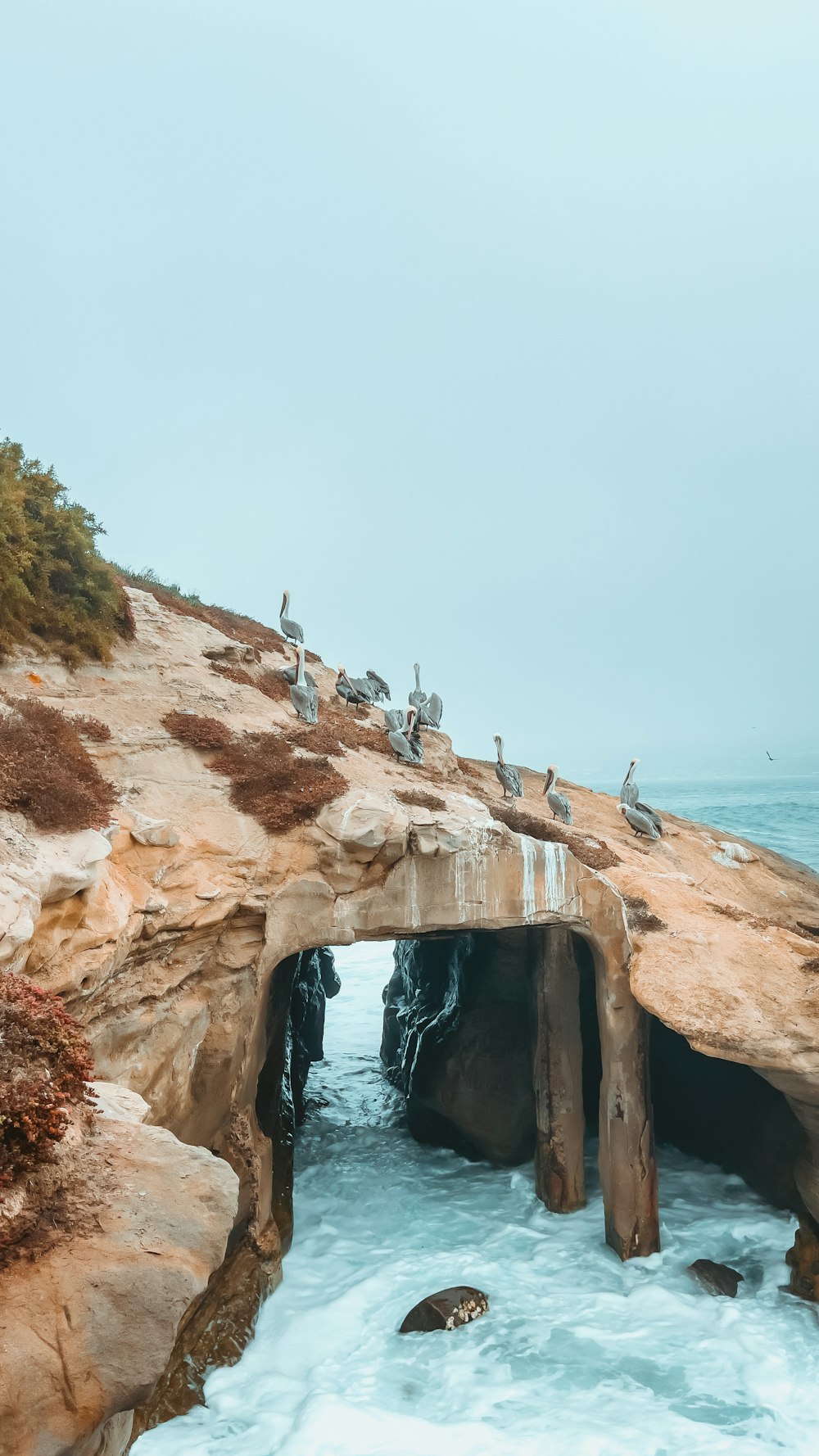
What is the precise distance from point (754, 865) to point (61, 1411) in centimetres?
2181

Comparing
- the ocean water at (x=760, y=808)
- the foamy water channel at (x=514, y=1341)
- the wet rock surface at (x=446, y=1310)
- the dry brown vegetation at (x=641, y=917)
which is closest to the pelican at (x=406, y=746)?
the dry brown vegetation at (x=641, y=917)

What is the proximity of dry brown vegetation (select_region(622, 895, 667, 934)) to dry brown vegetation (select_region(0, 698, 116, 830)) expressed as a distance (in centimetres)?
873

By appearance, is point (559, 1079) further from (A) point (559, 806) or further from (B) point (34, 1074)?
(B) point (34, 1074)

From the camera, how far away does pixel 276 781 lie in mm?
13695

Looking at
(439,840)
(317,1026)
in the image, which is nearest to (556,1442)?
(439,840)

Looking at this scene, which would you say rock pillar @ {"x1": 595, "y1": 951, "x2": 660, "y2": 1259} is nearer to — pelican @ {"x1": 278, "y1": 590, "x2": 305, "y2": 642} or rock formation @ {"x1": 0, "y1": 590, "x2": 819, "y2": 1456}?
rock formation @ {"x1": 0, "y1": 590, "x2": 819, "y2": 1456}

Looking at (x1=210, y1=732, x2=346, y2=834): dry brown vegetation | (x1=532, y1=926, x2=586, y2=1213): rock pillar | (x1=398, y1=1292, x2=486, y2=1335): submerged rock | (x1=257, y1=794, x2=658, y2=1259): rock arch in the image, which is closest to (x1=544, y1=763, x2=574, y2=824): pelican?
(x1=532, y1=926, x2=586, y2=1213): rock pillar

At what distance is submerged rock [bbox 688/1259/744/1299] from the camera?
44.8 feet

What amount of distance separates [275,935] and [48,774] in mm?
4235

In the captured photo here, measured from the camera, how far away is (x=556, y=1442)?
10.6 meters

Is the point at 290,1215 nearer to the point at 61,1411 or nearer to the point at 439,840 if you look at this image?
the point at 439,840

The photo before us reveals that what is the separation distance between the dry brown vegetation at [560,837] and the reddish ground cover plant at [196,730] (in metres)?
5.42

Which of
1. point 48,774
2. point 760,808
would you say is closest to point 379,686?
point 48,774

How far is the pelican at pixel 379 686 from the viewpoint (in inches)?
947
